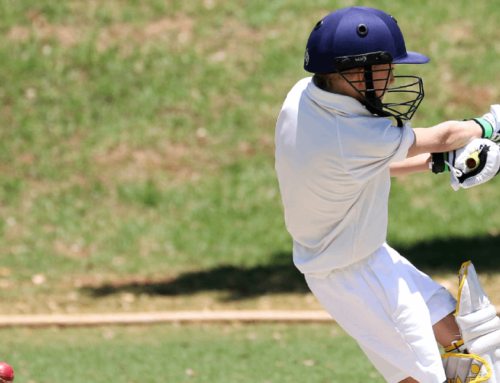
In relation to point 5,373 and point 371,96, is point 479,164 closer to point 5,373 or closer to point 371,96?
point 371,96

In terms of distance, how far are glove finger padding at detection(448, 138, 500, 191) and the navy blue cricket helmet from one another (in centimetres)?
32

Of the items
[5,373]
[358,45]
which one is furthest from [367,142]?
[5,373]

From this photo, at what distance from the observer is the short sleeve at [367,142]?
115 inches

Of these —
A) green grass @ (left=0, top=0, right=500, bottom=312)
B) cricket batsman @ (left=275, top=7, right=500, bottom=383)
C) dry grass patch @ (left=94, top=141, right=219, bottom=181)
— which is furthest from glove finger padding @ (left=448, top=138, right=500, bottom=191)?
dry grass patch @ (left=94, top=141, right=219, bottom=181)

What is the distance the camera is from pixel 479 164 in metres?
3.07

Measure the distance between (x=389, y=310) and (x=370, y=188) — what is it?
20.7 inches

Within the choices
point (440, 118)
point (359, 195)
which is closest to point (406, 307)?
point (359, 195)

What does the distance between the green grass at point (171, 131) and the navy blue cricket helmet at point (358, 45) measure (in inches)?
215

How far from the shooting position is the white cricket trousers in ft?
10.1

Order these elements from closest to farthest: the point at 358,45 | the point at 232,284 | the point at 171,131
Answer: the point at 358,45, the point at 232,284, the point at 171,131

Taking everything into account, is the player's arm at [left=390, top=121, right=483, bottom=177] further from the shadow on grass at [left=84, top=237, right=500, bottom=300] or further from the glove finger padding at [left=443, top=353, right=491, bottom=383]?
the shadow on grass at [left=84, top=237, right=500, bottom=300]

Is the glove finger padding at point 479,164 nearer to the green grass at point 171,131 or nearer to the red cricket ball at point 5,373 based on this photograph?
the red cricket ball at point 5,373

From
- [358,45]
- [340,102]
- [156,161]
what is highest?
[358,45]

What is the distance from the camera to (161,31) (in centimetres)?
1152
